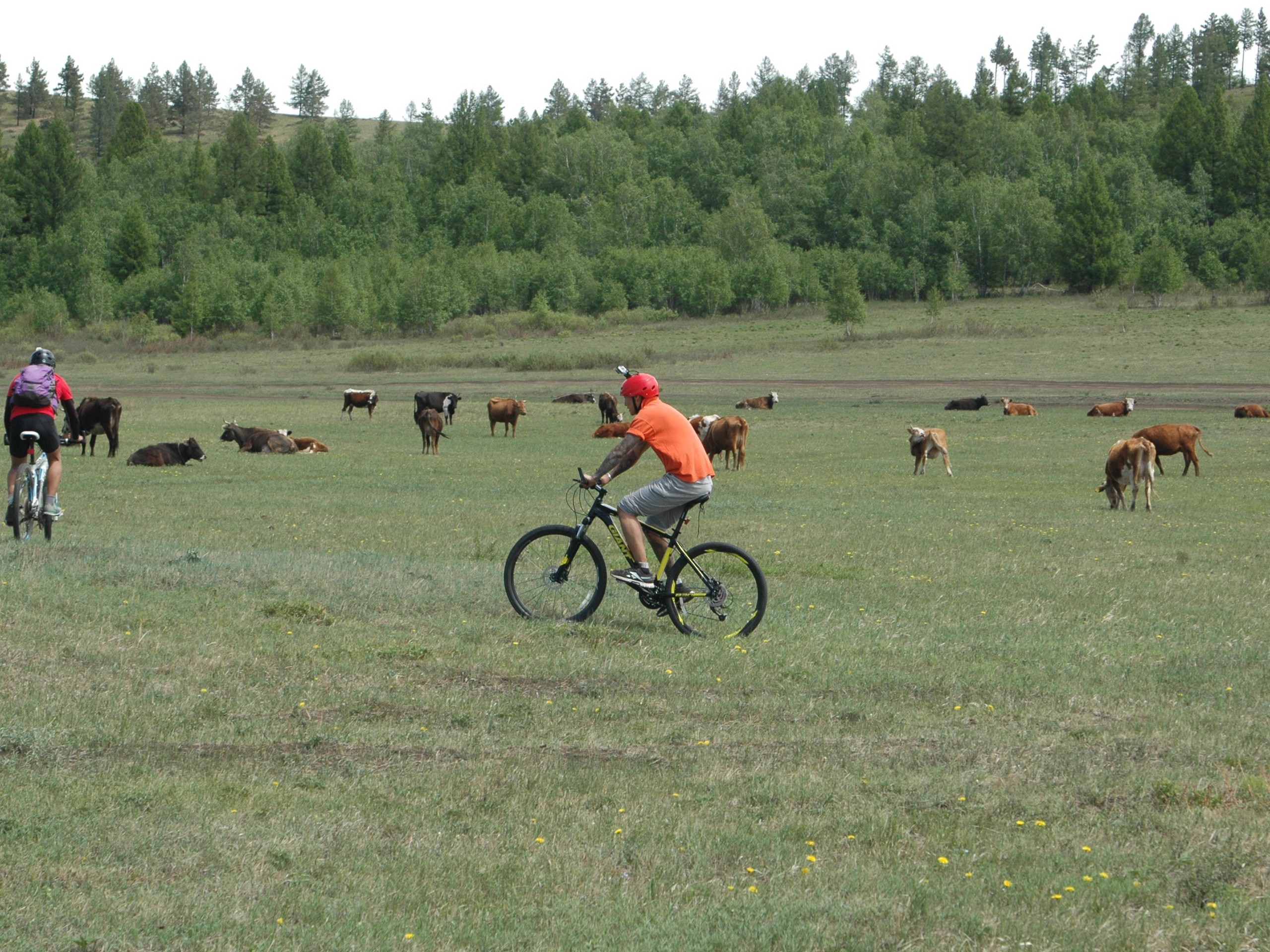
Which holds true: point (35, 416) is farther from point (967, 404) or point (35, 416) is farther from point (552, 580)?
point (967, 404)

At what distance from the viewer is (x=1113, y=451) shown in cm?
2303

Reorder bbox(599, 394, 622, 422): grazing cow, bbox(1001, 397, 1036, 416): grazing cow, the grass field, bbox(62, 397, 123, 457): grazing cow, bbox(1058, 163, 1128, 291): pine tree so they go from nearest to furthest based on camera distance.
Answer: the grass field, bbox(62, 397, 123, 457): grazing cow, bbox(599, 394, 622, 422): grazing cow, bbox(1001, 397, 1036, 416): grazing cow, bbox(1058, 163, 1128, 291): pine tree

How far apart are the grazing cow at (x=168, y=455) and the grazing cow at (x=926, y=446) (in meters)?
16.7

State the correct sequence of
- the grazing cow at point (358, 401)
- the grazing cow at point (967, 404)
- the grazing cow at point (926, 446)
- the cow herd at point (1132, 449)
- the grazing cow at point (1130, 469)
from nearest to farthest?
the grazing cow at point (1130, 469)
the cow herd at point (1132, 449)
the grazing cow at point (926, 446)
the grazing cow at point (358, 401)
the grazing cow at point (967, 404)

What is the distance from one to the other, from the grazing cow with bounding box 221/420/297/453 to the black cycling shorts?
20474mm

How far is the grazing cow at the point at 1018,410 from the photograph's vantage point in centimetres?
4694

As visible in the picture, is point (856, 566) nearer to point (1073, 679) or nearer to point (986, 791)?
point (1073, 679)

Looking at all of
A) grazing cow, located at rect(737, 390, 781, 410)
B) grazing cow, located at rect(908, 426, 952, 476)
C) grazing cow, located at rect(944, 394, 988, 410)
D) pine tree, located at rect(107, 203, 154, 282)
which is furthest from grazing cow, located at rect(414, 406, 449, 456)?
pine tree, located at rect(107, 203, 154, 282)

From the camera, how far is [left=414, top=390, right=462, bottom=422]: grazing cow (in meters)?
44.9

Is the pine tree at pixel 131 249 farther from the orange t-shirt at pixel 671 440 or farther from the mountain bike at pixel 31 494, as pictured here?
the orange t-shirt at pixel 671 440

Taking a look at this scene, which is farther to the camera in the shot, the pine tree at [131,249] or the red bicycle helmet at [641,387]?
the pine tree at [131,249]

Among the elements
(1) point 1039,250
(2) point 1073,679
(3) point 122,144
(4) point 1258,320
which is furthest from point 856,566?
(3) point 122,144

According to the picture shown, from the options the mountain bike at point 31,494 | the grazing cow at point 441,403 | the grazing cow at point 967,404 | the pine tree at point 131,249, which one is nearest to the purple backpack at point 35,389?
the mountain bike at point 31,494

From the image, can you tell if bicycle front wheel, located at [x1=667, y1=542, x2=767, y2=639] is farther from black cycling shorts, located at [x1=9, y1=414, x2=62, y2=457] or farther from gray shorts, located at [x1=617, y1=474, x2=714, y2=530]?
black cycling shorts, located at [x1=9, y1=414, x2=62, y2=457]
